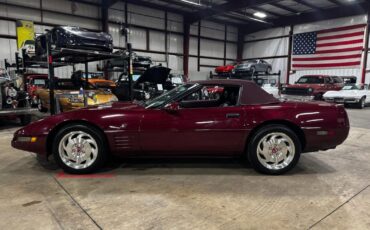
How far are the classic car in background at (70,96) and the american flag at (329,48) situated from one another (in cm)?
1627

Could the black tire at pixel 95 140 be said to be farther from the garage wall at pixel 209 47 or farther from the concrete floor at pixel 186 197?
the garage wall at pixel 209 47

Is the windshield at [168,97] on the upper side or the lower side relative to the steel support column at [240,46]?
lower

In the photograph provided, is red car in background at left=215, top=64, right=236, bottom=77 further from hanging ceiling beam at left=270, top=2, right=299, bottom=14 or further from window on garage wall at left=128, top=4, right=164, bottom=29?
window on garage wall at left=128, top=4, right=164, bottom=29

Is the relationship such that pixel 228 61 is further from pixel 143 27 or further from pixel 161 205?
pixel 161 205

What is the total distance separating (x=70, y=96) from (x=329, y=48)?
58.3 feet

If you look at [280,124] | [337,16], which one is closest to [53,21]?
[280,124]

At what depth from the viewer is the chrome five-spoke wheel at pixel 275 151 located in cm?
331

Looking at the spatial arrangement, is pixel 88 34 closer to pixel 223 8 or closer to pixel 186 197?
pixel 186 197

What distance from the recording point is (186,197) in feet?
8.98

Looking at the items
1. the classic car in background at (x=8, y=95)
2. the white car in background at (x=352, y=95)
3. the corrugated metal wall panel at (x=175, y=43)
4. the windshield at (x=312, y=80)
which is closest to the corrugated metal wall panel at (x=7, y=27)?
the classic car in background at (x=8, y=95)

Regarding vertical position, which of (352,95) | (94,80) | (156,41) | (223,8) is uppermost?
(223,8)

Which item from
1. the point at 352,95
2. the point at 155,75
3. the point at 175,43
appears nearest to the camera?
the point at 155,75

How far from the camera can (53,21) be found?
14.5 metres

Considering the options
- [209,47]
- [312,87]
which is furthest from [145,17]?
[312,87]
